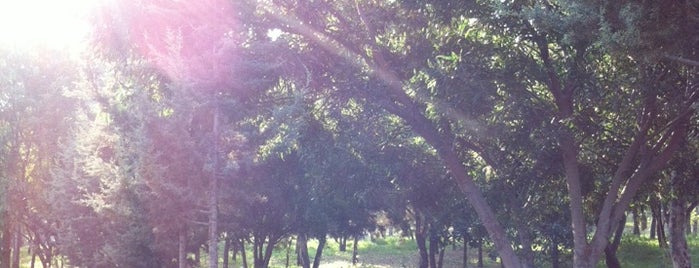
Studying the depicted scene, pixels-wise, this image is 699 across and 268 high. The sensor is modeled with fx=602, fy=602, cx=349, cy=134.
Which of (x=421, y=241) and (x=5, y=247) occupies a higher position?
(x=5, y=247)

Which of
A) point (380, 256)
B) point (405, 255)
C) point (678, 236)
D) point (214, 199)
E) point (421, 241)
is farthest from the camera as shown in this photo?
point (380, 256)

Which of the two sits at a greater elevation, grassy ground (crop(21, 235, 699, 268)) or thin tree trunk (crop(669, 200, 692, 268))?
thin tree trunk (crop(669, 200, 692, 268))

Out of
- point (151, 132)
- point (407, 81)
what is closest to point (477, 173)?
point (407, 81)

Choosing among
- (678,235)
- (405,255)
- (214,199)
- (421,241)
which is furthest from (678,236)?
(405,255)

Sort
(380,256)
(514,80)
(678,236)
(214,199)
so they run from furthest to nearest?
1. (380,256)
2. (678,236)
3. (214,199)
4. (514,80)

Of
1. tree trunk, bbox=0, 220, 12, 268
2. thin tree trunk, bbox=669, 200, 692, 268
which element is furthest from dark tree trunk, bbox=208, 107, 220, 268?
tree trunk, bbox=0, 220, 12, 268

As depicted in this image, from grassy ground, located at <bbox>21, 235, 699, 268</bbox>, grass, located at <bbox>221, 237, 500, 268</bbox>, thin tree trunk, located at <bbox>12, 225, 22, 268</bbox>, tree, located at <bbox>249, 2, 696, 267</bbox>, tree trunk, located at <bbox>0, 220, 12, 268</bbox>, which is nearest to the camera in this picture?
tree, located at <bbox>249, 2, 696, 267</bbox>

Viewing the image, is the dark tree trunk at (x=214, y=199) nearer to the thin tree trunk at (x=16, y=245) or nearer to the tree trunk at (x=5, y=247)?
the tree trunk at (x=5, y=247)

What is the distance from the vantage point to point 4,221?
76.9 ft

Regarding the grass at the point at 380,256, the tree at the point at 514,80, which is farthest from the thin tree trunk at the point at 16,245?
the tree at the point at 514,80

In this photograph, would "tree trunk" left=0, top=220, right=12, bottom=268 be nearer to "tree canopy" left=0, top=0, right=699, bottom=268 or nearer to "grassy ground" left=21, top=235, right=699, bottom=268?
"grassy ground" left=21, top=235, right=699, bottom=268

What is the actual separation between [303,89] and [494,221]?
471 cm

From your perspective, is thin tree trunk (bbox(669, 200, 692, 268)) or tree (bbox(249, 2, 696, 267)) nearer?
tree (bbox(249, 2, 696, 267))

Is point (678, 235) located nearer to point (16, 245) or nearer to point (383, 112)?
point (383, 112)
